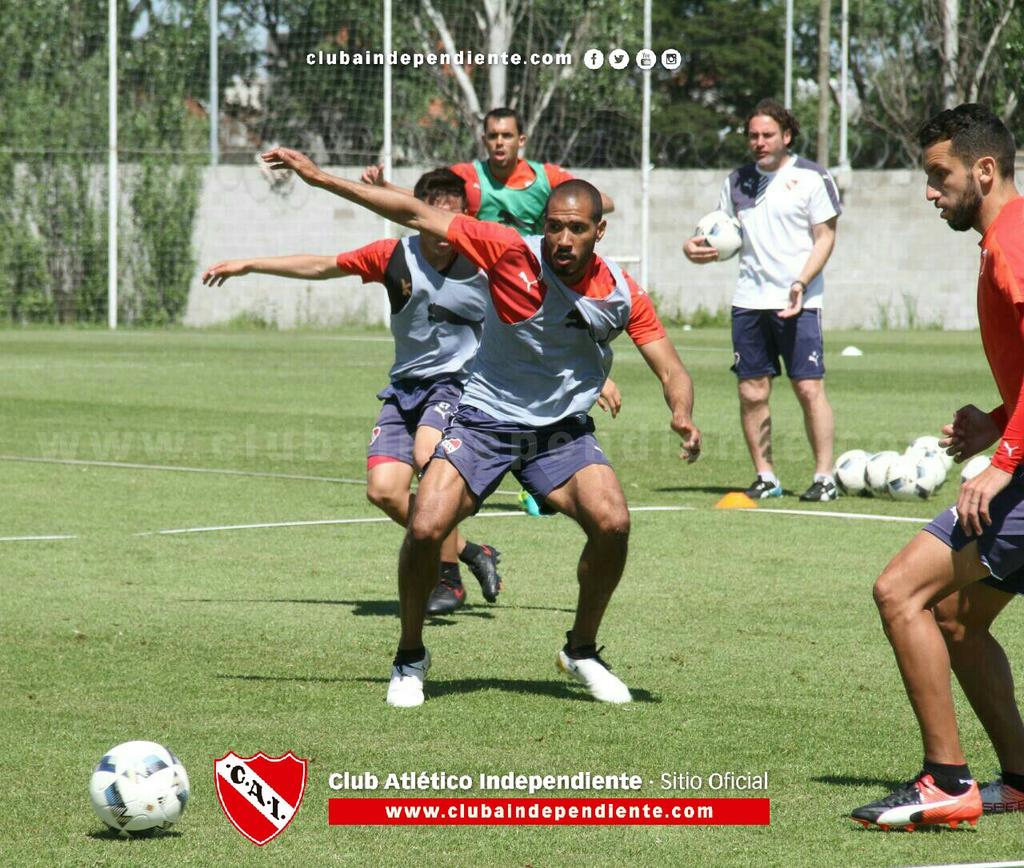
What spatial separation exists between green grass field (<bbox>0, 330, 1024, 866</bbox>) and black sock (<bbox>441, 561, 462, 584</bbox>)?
194 mm

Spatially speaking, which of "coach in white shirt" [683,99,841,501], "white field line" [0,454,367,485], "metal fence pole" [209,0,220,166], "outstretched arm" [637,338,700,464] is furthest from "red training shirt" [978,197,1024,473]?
"metal fence pole" [209,0,220,166]

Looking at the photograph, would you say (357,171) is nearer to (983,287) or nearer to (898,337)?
(898,337)

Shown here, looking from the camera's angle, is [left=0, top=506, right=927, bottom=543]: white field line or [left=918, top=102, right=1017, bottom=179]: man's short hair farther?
[left=0, top=506, right=927, bottom=543]: white field line

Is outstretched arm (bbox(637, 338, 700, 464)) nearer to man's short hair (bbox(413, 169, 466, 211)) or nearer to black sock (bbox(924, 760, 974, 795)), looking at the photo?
man's short hair (bbox(413, 169, 466, 211))

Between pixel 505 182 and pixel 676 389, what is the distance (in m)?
3.57

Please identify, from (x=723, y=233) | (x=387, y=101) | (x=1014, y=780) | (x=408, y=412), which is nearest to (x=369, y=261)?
(x=408, y=412)

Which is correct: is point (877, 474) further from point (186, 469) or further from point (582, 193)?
point (582, 193)

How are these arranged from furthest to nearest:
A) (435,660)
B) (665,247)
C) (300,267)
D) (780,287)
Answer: (665,247) → (780,287) → (300,267) → (435,660)

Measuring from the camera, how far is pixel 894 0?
46.2 meters

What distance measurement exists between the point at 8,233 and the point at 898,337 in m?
17.2

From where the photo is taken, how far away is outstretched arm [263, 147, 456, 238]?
664cm

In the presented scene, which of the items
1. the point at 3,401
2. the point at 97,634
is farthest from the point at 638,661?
the point at 3,401

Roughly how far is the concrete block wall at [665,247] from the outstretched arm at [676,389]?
92.5 ft

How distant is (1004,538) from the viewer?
4.98 meters
